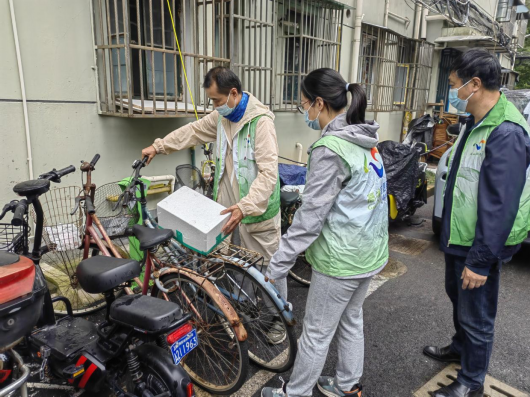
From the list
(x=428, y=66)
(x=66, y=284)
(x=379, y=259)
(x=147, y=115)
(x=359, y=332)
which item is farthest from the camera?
(x=428, y=66)

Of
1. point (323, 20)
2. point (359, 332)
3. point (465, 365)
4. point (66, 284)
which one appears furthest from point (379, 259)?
point (323, 20)

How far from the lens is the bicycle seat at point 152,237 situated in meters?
2.19

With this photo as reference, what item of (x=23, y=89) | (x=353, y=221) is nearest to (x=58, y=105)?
(x=23, y=89)

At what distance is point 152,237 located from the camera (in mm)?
2225

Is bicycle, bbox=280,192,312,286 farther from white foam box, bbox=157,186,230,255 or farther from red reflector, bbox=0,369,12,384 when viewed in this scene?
red reflector, bbox=0,369,12,384

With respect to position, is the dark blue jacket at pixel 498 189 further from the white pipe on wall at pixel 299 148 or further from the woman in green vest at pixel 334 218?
the white pipe on wall at pixel 299 148

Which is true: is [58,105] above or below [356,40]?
below

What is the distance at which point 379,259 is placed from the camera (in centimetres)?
205

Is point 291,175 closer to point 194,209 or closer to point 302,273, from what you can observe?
point 302,273

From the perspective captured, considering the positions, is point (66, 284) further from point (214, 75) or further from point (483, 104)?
point (483, 104)

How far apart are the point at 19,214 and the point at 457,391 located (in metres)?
2.73

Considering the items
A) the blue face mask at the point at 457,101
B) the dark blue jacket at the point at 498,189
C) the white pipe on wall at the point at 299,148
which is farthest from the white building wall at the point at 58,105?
the dark blue jacket at the point at 498,189

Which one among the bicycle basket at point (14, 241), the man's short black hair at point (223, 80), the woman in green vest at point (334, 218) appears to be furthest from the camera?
the man's short black hair at point (223, 80)

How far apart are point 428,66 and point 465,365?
10.4 metres
